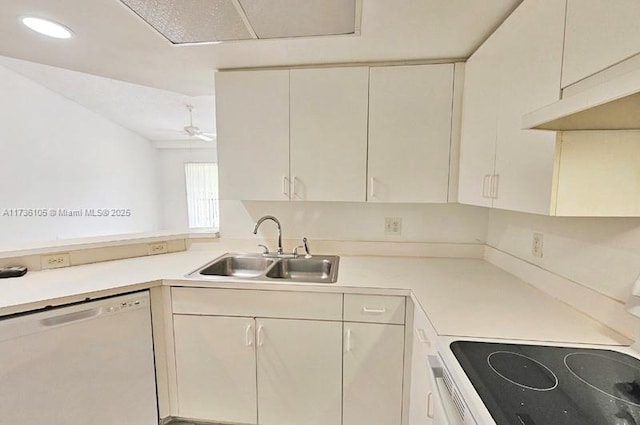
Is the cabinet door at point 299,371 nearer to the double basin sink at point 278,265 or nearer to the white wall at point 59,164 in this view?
the double basin sink at point 278,265

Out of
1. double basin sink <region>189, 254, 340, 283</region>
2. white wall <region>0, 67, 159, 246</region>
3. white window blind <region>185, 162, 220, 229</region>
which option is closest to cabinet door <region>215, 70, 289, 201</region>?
double basin sink <region>189, 254, 340, 283</region>

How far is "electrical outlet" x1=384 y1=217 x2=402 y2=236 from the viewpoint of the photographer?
1998mm

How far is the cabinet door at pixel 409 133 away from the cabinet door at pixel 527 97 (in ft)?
1.42

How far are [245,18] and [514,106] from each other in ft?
3.97

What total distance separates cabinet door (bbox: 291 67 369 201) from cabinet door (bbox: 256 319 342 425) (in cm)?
78

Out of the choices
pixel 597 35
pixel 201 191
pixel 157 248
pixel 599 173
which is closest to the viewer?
pixel 597 35

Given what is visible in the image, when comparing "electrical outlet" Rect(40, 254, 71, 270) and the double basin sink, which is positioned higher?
"electrical outlet" Rect(40, 254, 71, 270)

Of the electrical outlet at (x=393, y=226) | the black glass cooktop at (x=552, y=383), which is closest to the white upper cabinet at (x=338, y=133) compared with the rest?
the electrical outlet at (x=393, y=226)

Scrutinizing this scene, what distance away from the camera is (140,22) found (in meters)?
1.28

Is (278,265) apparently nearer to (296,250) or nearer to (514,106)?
(296,250)

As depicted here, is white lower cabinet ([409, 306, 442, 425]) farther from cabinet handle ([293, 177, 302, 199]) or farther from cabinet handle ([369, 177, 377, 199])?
Result: cabinet handle ([293, 177, 302, 199])

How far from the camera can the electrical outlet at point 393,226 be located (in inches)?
78.7

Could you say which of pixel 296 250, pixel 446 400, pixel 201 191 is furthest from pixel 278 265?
pixel 201 191

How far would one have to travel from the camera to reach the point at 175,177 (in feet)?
23.3
